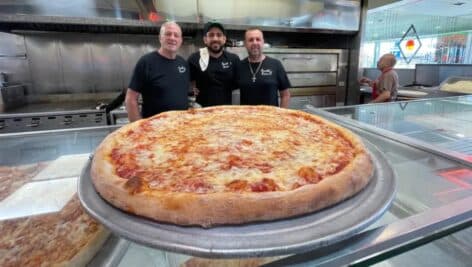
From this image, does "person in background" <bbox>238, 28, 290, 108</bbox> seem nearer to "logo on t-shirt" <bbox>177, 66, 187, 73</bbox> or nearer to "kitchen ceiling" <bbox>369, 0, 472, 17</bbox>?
"logo on t-shirt" <bbox>177, 66, 187, 73</bbox>

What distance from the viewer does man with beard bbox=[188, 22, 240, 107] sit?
2.04m

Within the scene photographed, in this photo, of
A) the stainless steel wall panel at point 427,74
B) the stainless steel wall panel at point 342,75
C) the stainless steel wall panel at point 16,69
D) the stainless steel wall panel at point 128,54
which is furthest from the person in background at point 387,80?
the stainless steel wall panel at point 16,69

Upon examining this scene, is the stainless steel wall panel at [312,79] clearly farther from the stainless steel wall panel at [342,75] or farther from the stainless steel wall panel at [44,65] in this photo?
the stainless steel wall panel at [44,65]

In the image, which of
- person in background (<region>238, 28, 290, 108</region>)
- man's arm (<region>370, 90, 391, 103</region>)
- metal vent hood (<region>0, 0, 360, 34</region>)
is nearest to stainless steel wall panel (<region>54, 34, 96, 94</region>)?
metal vent hood (<region>0, 0, 360, 34</region>)

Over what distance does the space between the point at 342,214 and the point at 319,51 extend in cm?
345

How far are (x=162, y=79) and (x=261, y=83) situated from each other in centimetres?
71

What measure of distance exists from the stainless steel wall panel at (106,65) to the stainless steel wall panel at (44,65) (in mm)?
370

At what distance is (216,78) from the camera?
2059 millimetres

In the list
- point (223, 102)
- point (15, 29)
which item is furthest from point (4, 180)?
point (15, 29)

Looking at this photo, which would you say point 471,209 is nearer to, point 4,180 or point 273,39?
point 4,180

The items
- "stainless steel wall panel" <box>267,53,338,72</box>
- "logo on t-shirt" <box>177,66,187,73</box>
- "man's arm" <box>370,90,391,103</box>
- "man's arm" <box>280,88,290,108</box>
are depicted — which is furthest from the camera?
"stainless steel wall panel" <box>267,53,338,72</box>

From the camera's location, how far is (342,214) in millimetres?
551

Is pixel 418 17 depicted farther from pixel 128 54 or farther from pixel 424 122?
pixel 128 54

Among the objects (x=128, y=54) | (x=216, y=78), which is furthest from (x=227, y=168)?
(x=128, y=54)
